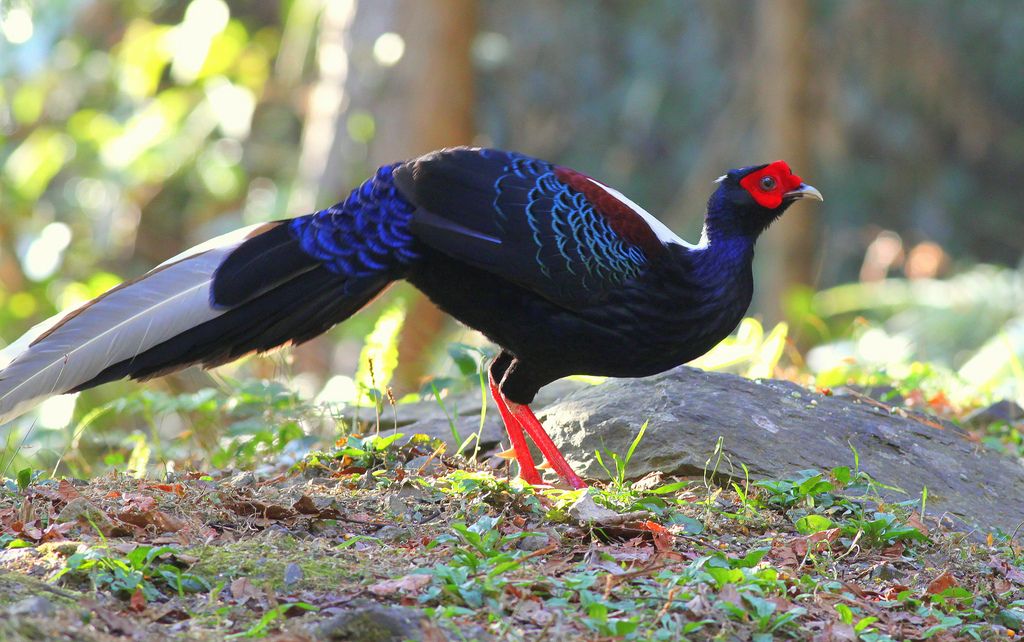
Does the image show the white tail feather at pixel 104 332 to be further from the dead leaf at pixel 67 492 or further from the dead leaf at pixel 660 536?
the dead leaf at pixel 660 536

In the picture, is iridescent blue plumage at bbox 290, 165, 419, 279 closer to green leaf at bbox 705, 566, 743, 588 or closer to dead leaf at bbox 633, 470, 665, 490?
dead leaf at bbox 633, 470, 665, 490

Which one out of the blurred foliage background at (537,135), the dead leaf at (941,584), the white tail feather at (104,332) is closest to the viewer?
the dead leaf at (941,584)

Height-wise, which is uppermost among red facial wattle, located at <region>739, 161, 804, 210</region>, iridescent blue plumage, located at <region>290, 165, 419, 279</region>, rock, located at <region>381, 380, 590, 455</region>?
red facial wattle, located at <region>739, 161, 804, 210</region>

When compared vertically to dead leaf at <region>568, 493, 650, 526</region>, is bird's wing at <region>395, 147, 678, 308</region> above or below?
above

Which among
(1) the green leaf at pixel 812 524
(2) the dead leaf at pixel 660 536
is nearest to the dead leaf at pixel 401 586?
(2) the dead leaf at pixel 660 536

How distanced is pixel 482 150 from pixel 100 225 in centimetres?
942

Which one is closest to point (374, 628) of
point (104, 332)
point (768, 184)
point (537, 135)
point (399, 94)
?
point (104, 332)

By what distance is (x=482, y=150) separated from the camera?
462 centimetres

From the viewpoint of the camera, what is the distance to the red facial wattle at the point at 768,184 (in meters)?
4.79

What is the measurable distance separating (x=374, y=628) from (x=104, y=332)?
6.09 ft

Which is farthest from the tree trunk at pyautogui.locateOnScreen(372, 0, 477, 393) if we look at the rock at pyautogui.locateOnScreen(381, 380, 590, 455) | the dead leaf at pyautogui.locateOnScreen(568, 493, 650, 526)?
the dead leaf at pyautogui.locateOnScreen(568, 493, 650, 526)

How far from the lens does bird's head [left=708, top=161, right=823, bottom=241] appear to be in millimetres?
4750

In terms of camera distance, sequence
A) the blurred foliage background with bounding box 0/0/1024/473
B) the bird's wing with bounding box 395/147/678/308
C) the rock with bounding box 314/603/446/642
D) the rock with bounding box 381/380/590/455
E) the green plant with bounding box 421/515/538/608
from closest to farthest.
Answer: the rock with bounding box 314/603/446/642 < the green plant with bounding box 421/515/538/608 < the bird's wing with bounding box 395/147/678/308 < the rock with bounding box 381/380/590/455 < the blurred foliage background with bounding box 0/0/1024/473

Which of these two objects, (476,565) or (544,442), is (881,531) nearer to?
(544,442)
